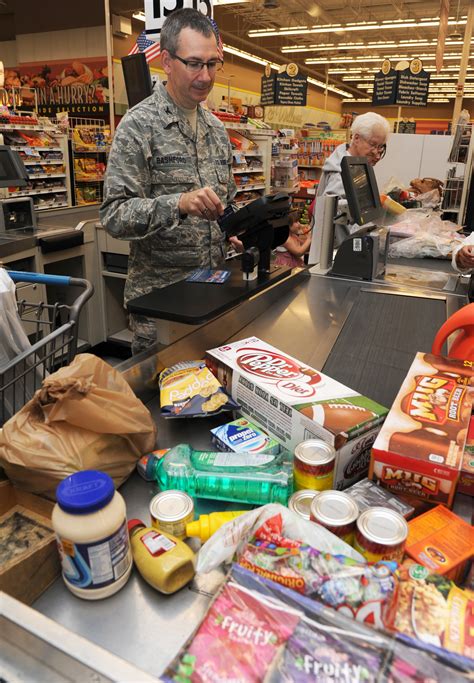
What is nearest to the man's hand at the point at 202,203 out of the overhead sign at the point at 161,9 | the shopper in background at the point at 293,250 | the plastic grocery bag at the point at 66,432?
the plastic grocery bag at the point at 66,432

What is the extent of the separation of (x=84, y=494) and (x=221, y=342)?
3.32 feet

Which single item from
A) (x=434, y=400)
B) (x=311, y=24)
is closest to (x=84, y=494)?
(x=434, y=400)

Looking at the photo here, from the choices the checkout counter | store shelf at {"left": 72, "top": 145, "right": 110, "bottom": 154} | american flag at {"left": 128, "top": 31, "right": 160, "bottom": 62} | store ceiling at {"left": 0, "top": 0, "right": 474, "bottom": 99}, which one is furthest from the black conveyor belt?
store ceiling at {"left": 0, "top": 0, "right": 474, "bottom": 99}

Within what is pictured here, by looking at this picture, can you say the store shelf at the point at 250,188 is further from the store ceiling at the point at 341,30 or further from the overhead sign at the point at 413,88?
the store ceiling at the point at 341,30

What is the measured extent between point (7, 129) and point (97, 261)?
2.54m

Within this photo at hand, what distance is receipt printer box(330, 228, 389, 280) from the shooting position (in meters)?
2.57

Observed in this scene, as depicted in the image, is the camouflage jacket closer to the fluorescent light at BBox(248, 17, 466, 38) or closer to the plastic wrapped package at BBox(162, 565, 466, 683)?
the plastic wrapped package at BBox(162, 565, 466, 683)

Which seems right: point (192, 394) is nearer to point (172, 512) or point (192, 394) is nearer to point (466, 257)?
point (172, 512)

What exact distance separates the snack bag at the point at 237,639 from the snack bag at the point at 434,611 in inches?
5.5

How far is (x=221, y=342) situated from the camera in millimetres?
1672

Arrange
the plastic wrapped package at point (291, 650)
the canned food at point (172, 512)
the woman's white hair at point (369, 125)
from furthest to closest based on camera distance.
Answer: the woman's white hair at point (369, 125) → the canned food at point (172, 512) → the plastic wrapped package at point (291, 650)

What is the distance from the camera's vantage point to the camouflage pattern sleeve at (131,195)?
1.77m

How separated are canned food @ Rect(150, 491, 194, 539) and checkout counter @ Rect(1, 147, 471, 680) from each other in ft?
0.27

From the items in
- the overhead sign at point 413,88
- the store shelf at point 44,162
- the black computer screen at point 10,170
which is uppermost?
the overhead sign at point 413,88
